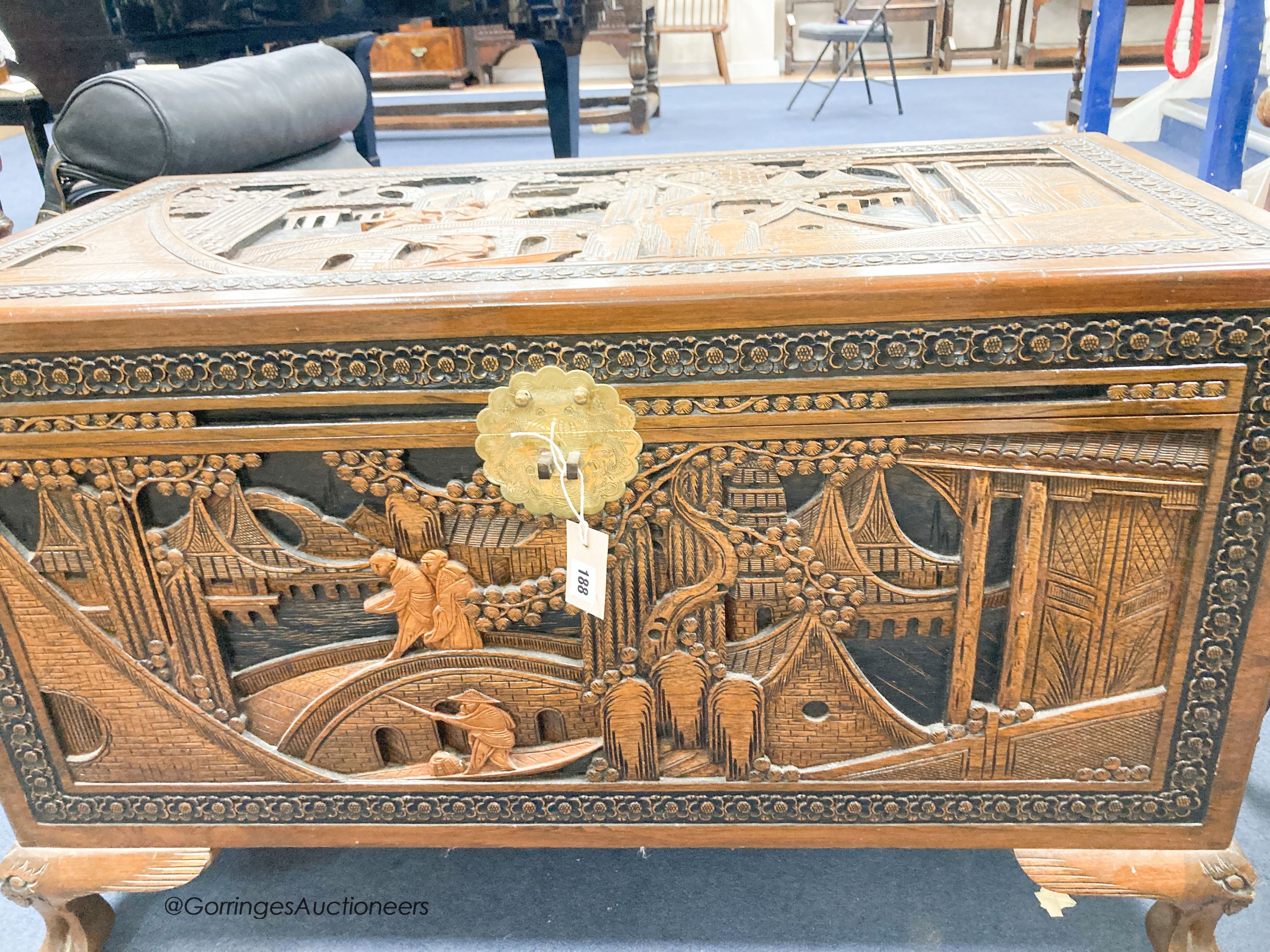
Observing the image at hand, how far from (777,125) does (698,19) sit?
2.36 m

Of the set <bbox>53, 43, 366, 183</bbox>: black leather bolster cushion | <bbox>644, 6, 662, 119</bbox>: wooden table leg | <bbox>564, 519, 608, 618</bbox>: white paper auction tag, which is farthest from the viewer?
<bbox>644, 6, 662, 119</bbox>: wooden table leg

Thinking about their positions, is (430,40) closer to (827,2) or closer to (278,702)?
(827,2)

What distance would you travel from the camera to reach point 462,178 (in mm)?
1313

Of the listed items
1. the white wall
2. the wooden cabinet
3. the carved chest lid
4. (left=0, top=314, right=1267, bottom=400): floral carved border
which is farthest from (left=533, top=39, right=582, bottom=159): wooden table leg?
the white wall

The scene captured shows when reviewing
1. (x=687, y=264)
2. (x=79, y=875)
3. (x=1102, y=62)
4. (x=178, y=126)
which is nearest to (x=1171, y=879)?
(x=687, y=264)

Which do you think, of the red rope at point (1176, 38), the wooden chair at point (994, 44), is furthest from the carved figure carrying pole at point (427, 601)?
the wooden chair at point (994, 44)

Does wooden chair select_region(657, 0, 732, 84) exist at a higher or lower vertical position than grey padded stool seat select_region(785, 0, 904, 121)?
higher

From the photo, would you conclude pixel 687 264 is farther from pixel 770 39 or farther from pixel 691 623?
pixel 770 39

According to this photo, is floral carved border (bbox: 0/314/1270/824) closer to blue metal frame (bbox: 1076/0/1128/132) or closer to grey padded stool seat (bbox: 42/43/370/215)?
grey padded stool seat (bbox: 42/43/370/215)

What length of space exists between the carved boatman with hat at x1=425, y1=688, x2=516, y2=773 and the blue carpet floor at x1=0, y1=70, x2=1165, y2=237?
2621 millimetres

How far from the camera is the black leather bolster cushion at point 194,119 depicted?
4.44 ft

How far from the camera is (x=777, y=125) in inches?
153

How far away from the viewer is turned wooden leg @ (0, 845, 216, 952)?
3.29ft

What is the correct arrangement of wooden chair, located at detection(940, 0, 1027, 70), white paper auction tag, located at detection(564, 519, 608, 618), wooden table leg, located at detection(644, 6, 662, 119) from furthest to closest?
wooden chair, located at detection(940, 0, 1027, 70) → wooden table leg, located at detection(644, 6, 662, 119) → white paper auction tag, located at detection(564, 519, 608, 618)
